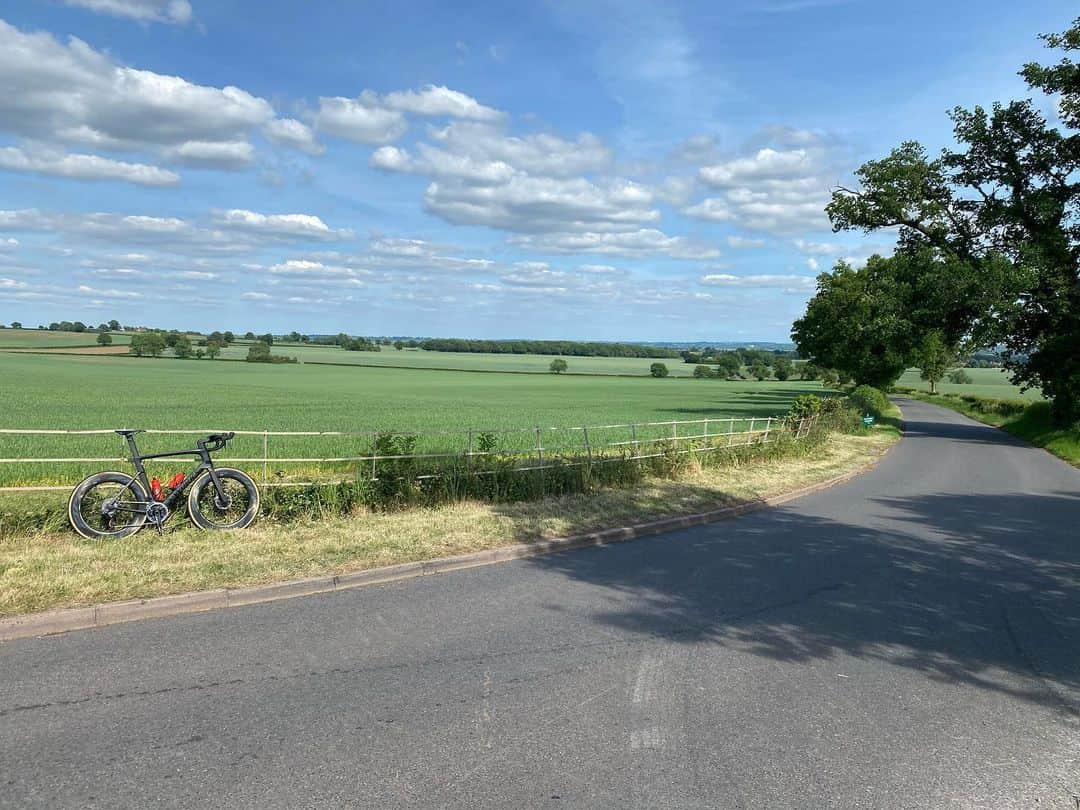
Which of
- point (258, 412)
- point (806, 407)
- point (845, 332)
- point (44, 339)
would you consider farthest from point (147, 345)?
point (806, 407)

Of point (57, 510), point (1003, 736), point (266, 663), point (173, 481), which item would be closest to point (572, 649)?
point (266, 663)

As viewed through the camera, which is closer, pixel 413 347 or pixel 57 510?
pixel 57 510

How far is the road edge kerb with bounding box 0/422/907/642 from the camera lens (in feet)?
18.2

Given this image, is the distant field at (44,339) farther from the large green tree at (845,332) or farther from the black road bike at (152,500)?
the black road bike at (152,500)

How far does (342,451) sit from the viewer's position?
57.6 feet

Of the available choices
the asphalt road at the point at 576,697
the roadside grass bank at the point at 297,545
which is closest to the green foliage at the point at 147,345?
the roadside grass bank at the point at 297,545

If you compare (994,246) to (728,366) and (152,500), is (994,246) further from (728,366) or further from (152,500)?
(728,366)

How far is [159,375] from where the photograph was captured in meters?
58.9

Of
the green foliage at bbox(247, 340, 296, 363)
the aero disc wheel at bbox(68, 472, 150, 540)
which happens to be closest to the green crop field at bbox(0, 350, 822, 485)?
the aero disc wheel at bbox(68, 472, 150, 540)

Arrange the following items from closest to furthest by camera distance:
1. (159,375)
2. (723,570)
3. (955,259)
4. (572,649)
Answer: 1. (572,649)
2. (723,570)
3. (955,259)
4. (159,375)

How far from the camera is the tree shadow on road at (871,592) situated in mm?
5531

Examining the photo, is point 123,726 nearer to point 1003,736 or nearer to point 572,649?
point 572,649

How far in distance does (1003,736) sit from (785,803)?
1.62 m

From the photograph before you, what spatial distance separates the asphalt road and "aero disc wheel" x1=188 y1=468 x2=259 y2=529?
8.78 feet
